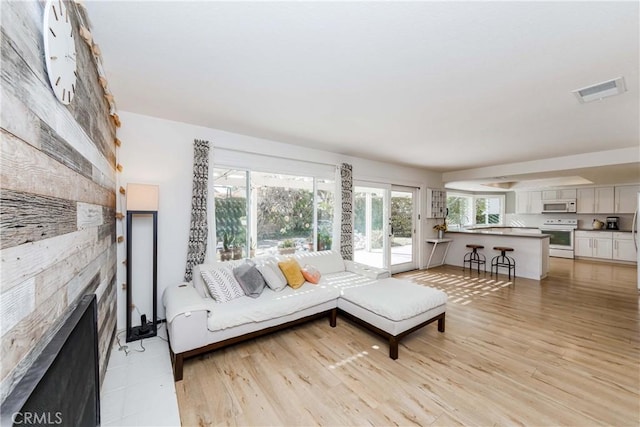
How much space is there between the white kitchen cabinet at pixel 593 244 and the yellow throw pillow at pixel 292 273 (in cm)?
858

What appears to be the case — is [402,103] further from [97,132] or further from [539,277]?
[539,277]

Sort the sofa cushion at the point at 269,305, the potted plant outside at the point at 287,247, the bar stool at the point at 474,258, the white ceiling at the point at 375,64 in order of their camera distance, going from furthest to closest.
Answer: the bar stool at the point at 474,258 < the potted plant outside at the point at 287,247 < the sofa cushion at the point at 269,305 < the white ceiling at the point at 375,64

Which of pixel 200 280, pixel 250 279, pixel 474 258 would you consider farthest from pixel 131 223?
pixel 474 258

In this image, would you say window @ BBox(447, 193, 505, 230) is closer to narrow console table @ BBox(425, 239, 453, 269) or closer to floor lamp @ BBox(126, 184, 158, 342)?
narrow console table @ BBox(425, 239, 453, 269)

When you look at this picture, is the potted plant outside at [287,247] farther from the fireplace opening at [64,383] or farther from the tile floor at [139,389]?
the fireplace opening at [64,383]

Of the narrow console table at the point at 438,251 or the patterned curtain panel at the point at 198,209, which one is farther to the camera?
the narrow console table at the point at 438,251

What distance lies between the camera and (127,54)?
5.97 ft

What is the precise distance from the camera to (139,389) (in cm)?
198

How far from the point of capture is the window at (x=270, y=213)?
3.55 metres

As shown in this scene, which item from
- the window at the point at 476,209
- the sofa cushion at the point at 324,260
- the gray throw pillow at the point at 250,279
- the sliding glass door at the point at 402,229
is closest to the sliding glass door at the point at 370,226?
the sliding glass door at the point at 402,229

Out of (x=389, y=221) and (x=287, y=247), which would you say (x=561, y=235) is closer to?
(x=389, y=221)

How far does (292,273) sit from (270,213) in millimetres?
1096

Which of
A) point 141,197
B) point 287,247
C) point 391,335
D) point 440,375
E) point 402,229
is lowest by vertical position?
point 440,375

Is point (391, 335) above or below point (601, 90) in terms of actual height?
below
